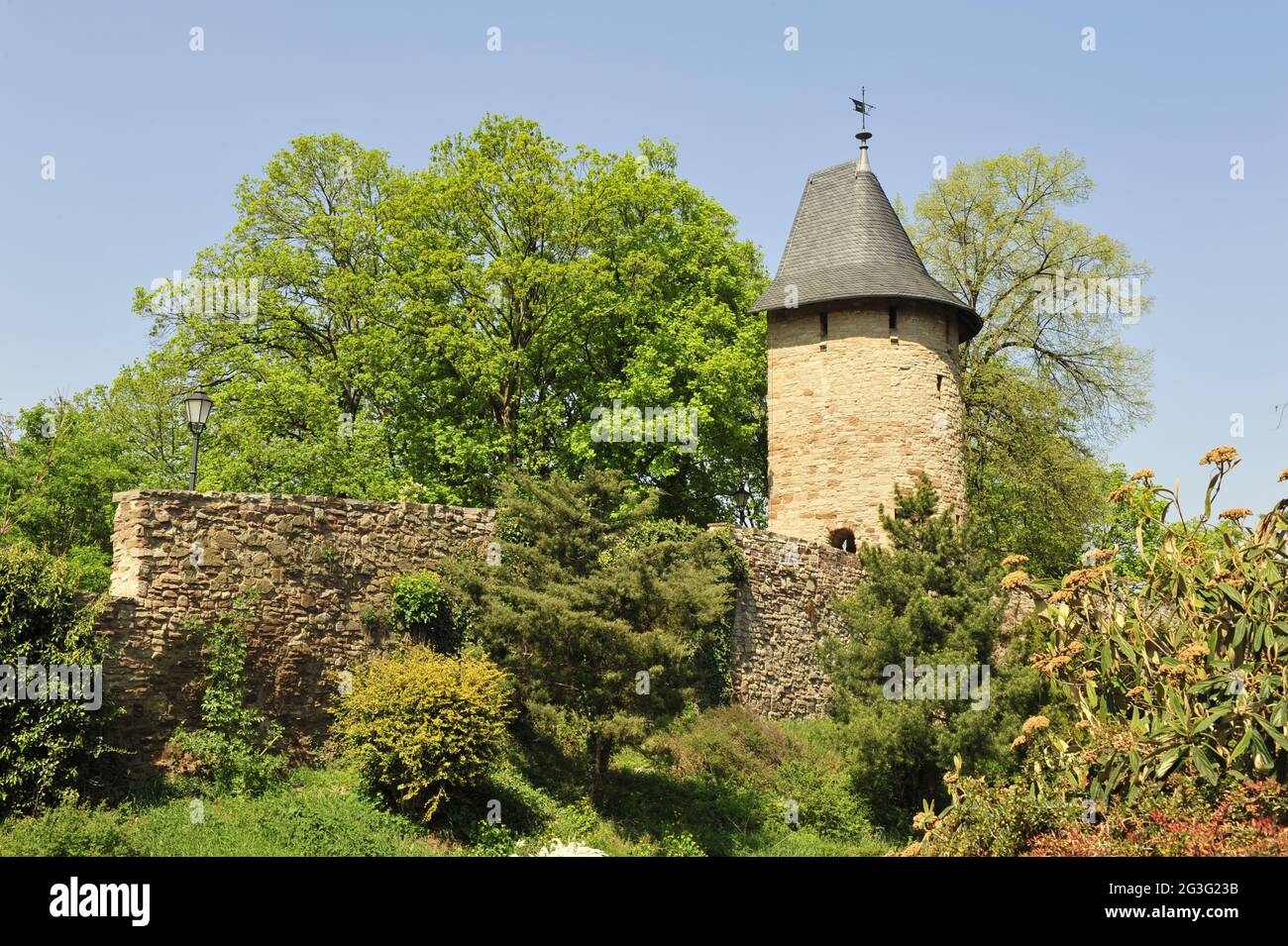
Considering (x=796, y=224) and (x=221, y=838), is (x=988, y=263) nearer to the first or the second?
(x=796, y=224)

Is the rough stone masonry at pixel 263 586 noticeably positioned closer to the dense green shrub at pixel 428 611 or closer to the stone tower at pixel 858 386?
the dense green shrub at pixel 428 611

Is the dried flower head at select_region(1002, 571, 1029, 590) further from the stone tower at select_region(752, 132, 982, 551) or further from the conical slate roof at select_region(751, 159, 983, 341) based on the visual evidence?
the conical slate roof at select_region(751, 159, 983, 341)

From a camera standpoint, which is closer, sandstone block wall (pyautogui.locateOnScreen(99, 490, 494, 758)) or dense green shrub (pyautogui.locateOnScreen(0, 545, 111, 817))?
Answer: dense green shrub (pyautogui.locateOnScreen(0, 545, 111, 817))

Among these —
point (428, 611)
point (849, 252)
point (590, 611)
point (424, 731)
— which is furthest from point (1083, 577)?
point (849, 252)

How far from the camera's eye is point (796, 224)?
28.6 metres

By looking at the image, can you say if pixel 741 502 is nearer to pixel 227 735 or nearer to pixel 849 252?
pixel 849 252

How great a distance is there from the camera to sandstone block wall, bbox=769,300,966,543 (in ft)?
83.3

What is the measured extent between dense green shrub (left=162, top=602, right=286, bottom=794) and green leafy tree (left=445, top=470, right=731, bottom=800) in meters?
2.88

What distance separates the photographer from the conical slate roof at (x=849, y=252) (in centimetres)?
2622

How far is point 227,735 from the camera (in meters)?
14.9

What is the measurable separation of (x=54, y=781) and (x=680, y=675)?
291 inches

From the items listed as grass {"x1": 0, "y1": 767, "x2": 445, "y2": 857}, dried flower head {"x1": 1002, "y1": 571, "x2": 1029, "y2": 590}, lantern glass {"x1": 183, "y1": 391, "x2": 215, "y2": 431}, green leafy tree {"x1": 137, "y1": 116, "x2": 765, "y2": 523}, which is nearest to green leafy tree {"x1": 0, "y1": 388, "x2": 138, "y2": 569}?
green leafy tree {"x1": 137, "y1": 116, "x2": 765, "y2": 523}

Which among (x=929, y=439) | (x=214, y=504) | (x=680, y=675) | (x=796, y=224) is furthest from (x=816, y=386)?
(x=214, y=504)

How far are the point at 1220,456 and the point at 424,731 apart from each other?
891cm
